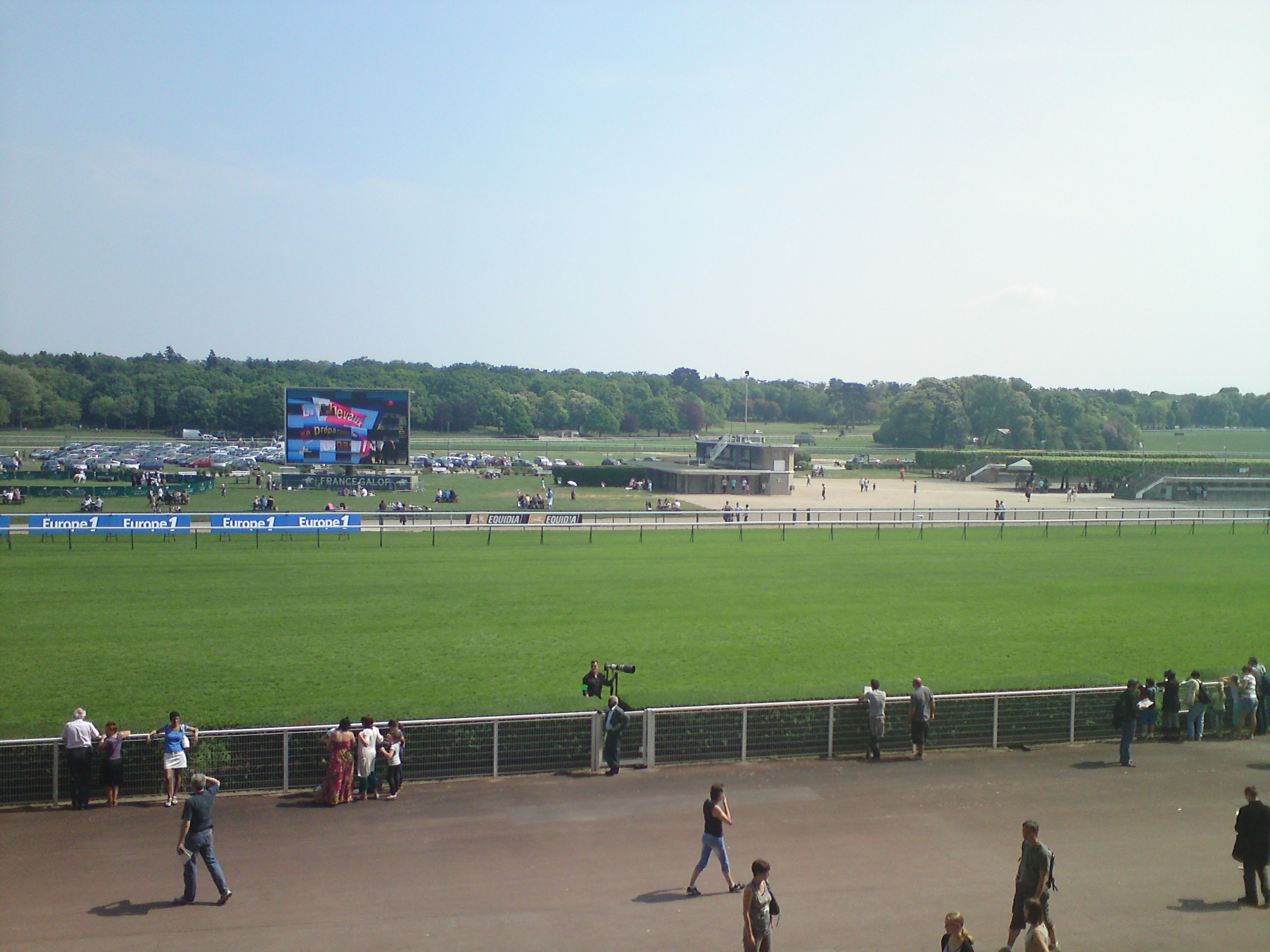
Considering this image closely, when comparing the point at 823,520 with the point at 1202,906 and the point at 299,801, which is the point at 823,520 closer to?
the point at 299,801

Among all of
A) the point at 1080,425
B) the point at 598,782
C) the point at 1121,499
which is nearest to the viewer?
the point at 598,782

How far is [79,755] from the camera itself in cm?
961

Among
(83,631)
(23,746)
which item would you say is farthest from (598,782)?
(83,631)

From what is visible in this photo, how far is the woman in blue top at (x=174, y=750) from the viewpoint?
9820 millimetres

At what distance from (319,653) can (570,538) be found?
1699 centimetres

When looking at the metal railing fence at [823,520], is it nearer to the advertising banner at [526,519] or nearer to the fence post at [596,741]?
the advertising banner at [526,519]

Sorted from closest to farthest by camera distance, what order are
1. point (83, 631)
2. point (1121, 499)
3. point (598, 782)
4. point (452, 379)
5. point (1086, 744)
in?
point (598, 782)
point (1086, 744)
point (83, 631)
point (1121, 499)
point (452, 379)

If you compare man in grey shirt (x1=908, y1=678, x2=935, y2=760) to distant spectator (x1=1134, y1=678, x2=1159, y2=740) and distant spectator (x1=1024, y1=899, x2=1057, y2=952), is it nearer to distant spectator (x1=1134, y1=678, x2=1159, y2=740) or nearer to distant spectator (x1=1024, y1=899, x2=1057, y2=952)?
distant spectator (x1=1134, y1=678, x2=1159, y2=740)

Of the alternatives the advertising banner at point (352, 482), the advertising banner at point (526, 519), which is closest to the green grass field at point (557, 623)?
the advertising banner at point (526, 519)

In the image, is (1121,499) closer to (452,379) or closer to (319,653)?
(319,653)

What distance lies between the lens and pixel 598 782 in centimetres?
1066

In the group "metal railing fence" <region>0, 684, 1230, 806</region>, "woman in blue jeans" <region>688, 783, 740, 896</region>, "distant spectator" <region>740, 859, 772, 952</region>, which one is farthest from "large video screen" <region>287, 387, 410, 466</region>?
"distant spectator" <region>740, 859, 772, 952</region>

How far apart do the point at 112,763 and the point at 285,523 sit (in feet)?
76.7

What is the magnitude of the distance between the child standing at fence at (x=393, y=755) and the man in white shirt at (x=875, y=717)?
531cm
